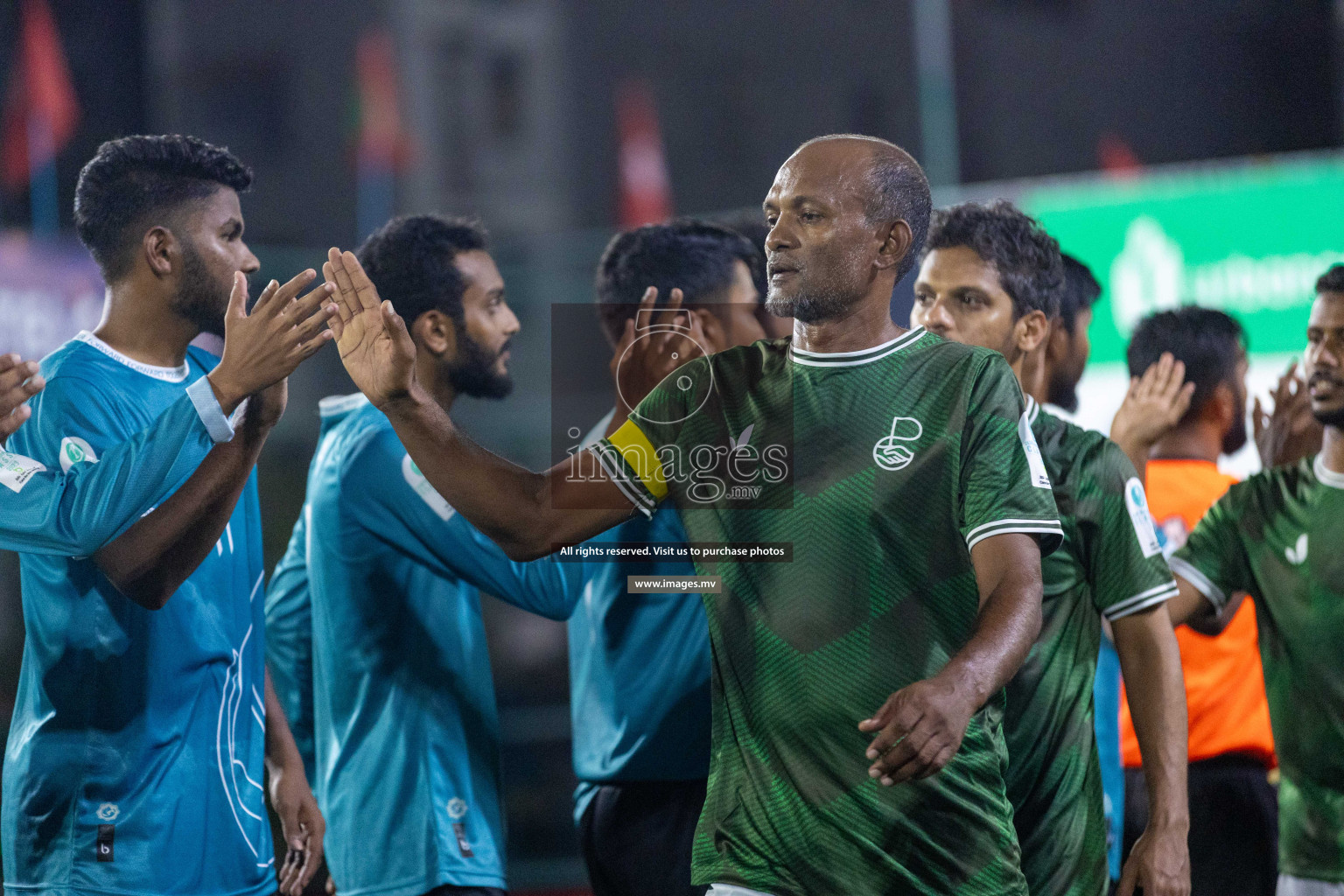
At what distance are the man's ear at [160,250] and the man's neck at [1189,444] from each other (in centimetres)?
294

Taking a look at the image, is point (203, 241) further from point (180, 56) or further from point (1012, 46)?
point (180, 56)

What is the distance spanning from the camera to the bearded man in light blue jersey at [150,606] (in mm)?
2527

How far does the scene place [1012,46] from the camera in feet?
49.6

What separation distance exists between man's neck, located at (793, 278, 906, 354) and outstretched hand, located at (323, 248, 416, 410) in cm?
71

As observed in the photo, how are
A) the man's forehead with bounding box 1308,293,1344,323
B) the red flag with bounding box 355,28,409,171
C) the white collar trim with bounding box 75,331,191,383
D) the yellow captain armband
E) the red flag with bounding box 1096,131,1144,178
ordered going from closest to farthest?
the yellow captain armband < the white collar trim with bounding box 75,331,191,383 < the man's forehead with bounding box 1308,293,1344,323 < the red flag with bounding box 1096,131,1144,178 < the red flag with bounding box 355,28,409,171

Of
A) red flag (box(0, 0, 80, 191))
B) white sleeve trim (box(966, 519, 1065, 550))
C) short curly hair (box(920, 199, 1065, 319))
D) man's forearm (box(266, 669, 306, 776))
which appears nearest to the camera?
white sleeve trim (box(966, 519, 1065, 550))

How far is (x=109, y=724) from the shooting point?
8.45ft

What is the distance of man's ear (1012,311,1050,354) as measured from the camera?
10.6 ft

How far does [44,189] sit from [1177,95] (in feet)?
32.9

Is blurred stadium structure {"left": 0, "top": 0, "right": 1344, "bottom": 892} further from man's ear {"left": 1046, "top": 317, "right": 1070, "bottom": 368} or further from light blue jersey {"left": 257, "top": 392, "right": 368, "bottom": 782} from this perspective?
man's ear {"left": 1046, "top": 317, "right": 1070, "bottom": 368}

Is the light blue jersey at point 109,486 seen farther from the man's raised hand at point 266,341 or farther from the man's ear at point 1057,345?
the man's ear at point 1057,345

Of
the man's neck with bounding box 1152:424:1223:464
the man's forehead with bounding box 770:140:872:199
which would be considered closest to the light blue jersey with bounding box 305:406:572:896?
the man's forehead with bounding box 770:140:872:199

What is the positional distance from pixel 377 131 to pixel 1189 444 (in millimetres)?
15321

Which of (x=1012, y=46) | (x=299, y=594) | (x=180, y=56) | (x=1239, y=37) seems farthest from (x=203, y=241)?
(x=180, y=56)
